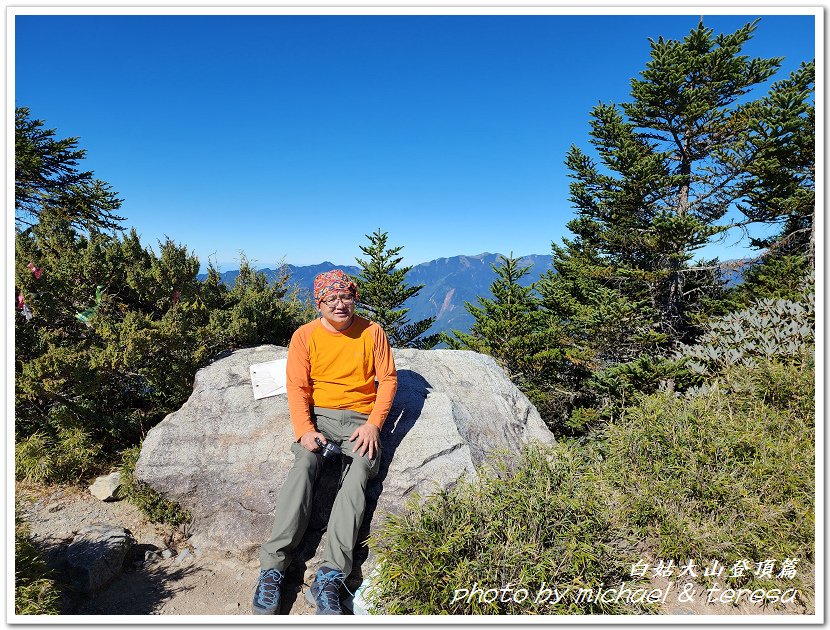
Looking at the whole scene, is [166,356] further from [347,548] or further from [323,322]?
[347,548]

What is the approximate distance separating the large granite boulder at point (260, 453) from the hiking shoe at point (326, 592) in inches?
19.9

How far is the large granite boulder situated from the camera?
367cm

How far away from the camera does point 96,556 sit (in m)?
3.21

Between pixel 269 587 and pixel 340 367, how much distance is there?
1.70m

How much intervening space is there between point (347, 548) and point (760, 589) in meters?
3.08

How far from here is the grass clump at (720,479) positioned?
3.36m

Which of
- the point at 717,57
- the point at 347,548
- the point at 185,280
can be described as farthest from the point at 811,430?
the point at 717,57

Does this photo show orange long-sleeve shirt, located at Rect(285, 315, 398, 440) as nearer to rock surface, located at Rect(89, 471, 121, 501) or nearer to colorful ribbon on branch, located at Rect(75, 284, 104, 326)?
rock surface, located at Rect(89, 471, 121, 501)

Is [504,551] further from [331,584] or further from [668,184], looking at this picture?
[668,184]

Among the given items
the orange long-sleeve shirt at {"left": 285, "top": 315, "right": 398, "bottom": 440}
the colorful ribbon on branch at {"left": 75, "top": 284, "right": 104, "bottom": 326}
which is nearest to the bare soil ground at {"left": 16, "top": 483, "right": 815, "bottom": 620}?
the orange long-sleeve shirt at {"left": 285, "top": 315, "right": 398, "bottom": 440}

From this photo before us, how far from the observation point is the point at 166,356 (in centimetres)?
534

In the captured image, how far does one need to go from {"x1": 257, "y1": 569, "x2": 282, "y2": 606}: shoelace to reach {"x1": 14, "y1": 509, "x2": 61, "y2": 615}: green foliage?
3.90 feet

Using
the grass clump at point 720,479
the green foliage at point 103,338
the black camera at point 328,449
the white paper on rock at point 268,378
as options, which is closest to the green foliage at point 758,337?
the grass clump at point 720,479

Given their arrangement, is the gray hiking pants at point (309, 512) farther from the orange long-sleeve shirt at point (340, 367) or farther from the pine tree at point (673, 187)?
the pine tree at point (673, 187)
